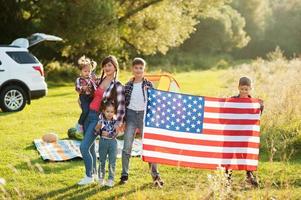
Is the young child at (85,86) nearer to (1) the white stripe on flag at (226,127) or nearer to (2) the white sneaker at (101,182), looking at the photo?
(2) the white sneaker at (101,182)

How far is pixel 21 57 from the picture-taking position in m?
15.9

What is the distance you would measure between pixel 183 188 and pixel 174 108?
1.12 meters

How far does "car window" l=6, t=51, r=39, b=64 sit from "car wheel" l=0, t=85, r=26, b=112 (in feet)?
2.47

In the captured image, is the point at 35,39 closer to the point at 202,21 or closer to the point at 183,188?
the point at 183,188

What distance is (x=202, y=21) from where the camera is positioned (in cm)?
5309

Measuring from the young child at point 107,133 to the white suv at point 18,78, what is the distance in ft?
28.2

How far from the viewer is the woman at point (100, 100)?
7.73 meters

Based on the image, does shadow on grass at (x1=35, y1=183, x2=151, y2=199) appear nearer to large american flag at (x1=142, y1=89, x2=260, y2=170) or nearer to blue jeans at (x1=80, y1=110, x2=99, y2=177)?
blue jeans at (x1=80, y1=110, x2=99, y2=177)

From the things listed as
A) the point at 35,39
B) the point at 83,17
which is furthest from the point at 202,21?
the point at 35,39

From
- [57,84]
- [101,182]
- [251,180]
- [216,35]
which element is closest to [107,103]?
[101,182]

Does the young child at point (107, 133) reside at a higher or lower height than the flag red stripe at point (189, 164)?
higher

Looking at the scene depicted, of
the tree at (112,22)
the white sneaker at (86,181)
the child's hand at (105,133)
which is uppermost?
the tree at (112,22)

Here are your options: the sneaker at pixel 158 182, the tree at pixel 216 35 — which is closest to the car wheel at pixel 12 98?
the sneaker at pixel 158 182

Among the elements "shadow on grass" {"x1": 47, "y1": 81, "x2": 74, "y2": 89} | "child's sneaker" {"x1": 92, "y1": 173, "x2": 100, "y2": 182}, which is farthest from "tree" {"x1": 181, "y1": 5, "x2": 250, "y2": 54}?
"child's sneaker" {"x1": 92, "y1": 173, "x2": 100, "y2": 182}
